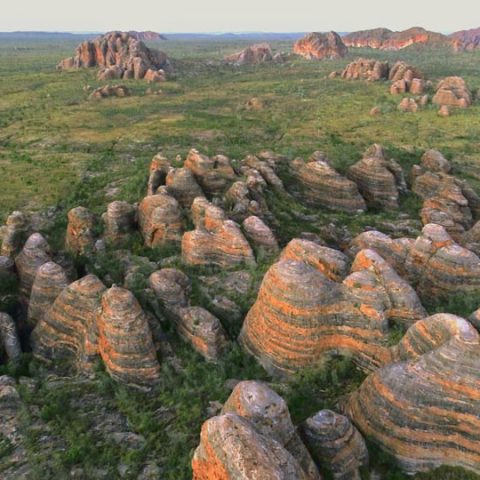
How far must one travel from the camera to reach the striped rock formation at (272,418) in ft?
48.8

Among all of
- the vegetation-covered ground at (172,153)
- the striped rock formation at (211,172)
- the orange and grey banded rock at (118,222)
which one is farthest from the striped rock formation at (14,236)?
the striped rock formation at (211,172)

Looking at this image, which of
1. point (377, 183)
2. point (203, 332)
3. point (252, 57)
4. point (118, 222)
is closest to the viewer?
point (203, 332)

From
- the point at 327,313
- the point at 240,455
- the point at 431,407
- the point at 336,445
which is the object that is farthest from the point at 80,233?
the point at 431,407

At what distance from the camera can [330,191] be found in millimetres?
43656

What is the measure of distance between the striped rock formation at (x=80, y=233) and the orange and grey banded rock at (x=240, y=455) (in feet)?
76.2

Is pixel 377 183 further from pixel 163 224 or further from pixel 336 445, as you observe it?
pixel 336 445

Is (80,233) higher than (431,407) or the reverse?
the reverse

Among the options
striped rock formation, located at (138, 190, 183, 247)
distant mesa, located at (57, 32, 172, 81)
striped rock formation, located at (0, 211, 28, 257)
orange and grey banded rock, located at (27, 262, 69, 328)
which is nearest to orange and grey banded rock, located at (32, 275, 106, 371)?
orange and grey banded rock, located at (27, 262, 69, 328)

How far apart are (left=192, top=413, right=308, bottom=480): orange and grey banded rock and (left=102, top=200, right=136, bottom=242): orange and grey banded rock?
23790 millimetres

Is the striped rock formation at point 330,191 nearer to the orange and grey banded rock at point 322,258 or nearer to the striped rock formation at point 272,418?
the orange and grey banded rock at point 322,258

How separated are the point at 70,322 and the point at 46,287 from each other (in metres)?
3.12

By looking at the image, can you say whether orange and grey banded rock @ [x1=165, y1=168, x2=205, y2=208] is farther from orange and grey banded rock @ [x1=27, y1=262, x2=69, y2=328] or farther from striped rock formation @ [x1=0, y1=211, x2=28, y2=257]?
orange and grey banded rock @ [x1=27, y1=262, x2=69, y2=328]

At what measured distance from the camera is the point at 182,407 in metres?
20.4

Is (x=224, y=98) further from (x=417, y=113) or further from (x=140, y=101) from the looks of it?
(x=417, y=113)
